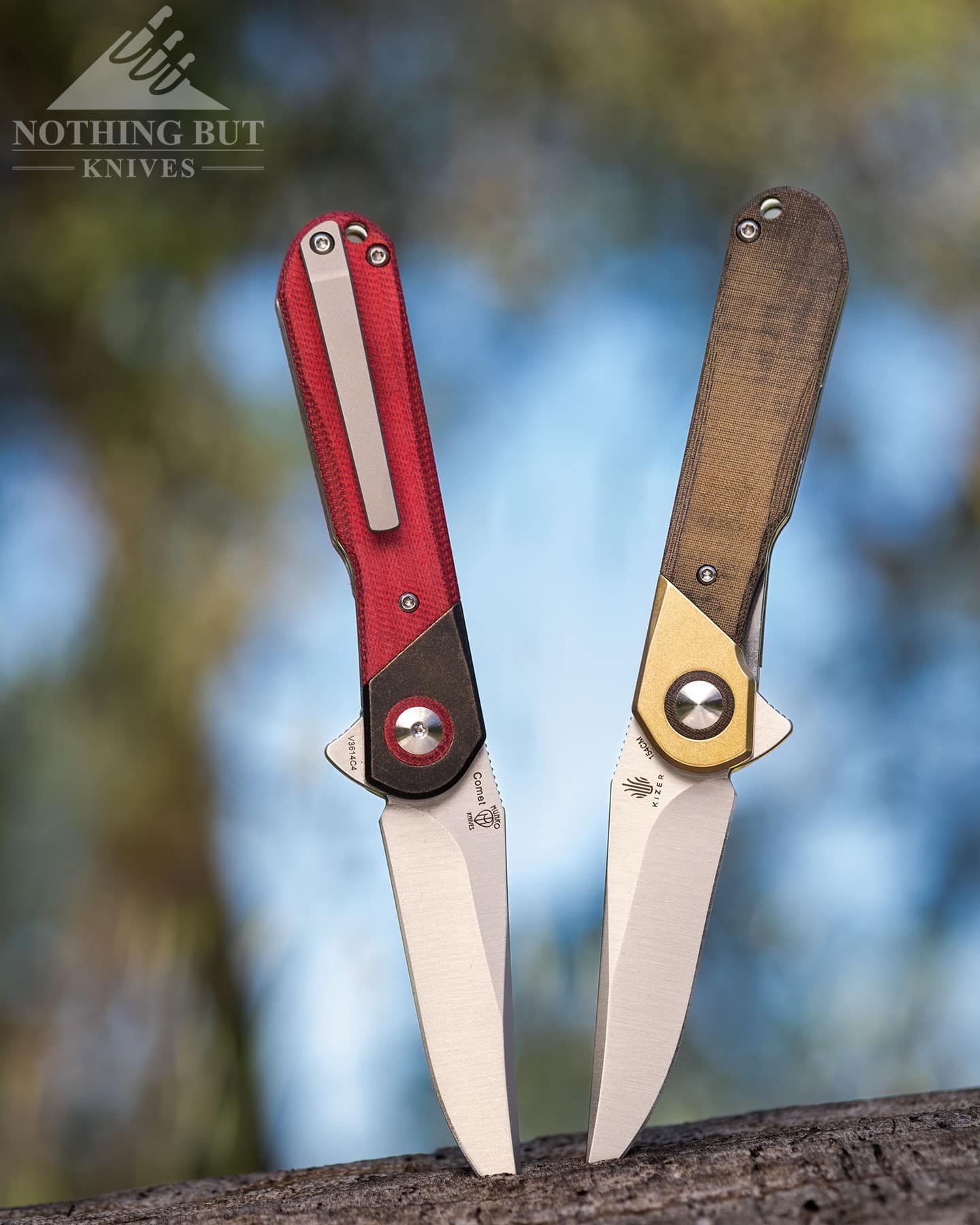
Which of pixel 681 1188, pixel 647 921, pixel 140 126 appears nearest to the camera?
pixel 681 1188

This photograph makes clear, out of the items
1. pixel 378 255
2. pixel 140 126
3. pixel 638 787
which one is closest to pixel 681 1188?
pixel 638 787

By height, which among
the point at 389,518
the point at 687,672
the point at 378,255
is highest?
the point at 378,255

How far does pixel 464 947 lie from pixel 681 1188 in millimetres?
350

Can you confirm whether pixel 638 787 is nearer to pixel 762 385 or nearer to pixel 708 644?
pixel 708 644

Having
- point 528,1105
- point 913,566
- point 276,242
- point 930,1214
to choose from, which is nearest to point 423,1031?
point 930,1214


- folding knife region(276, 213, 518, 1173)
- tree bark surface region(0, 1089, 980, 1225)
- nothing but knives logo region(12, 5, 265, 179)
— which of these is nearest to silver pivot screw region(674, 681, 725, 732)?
folding knife region(276, 213, 518, 1173)

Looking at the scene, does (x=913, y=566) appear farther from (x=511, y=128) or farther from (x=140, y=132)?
(x=140, y=132)

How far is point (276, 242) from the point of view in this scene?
2.99 metres

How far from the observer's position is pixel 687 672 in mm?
1524

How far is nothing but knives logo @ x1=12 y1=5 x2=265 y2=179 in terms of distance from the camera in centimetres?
289

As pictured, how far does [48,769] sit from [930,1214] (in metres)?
2.05

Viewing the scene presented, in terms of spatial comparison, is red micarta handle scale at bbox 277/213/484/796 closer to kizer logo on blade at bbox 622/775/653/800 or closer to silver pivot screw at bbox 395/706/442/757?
silver pivot screw at bbox 395/706/442/757

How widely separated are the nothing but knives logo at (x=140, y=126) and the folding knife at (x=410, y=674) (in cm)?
155

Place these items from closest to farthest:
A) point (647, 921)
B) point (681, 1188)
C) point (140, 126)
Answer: point (681, 1188) → point (647, 921) → point (140, 126)
